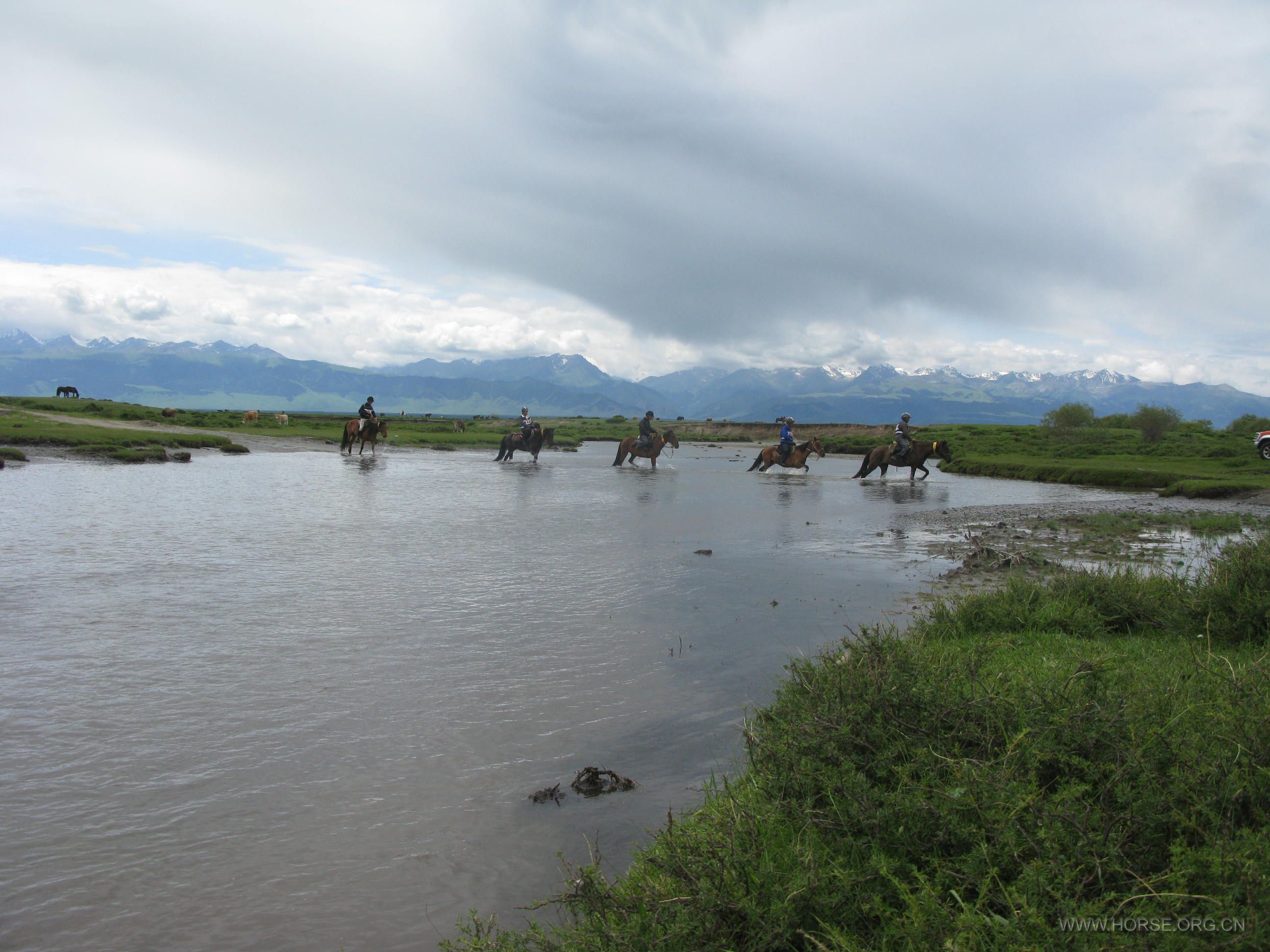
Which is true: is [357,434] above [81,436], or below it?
above

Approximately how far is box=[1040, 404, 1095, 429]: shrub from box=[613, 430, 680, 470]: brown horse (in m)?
40.1

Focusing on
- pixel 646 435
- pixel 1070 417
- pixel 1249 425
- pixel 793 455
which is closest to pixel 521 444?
pixel 646 435

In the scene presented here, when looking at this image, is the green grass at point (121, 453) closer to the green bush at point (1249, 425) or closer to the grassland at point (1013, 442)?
the grassland at point (1013, 442)

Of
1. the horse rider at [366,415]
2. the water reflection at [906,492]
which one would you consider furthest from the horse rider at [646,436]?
the horse rider at [366,415]

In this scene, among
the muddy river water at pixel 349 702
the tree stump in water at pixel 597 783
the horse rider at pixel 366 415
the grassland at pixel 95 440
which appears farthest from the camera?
the horse rider at pixel 366 415

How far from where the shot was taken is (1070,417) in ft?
215

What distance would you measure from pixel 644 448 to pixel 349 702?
35055 mm

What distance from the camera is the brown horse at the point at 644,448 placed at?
41.9 metres

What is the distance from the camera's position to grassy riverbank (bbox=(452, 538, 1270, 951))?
312 cm

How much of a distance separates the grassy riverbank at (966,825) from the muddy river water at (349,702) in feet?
3.24

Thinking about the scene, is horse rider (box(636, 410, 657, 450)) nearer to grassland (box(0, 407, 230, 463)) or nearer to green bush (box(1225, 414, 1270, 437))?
grassland (box(0, 407, 230, 463))

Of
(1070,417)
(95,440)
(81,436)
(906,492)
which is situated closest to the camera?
(906,492)

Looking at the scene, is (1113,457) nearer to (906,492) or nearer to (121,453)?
(906,492)

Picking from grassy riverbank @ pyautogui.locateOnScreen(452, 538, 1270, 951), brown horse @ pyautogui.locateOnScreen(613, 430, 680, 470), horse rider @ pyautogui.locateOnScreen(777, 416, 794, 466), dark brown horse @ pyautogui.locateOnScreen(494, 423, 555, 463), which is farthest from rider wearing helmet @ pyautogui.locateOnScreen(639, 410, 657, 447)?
grassy riverbank @ pyautogui.locateOnScreen(452, 538, 1270, 951)
